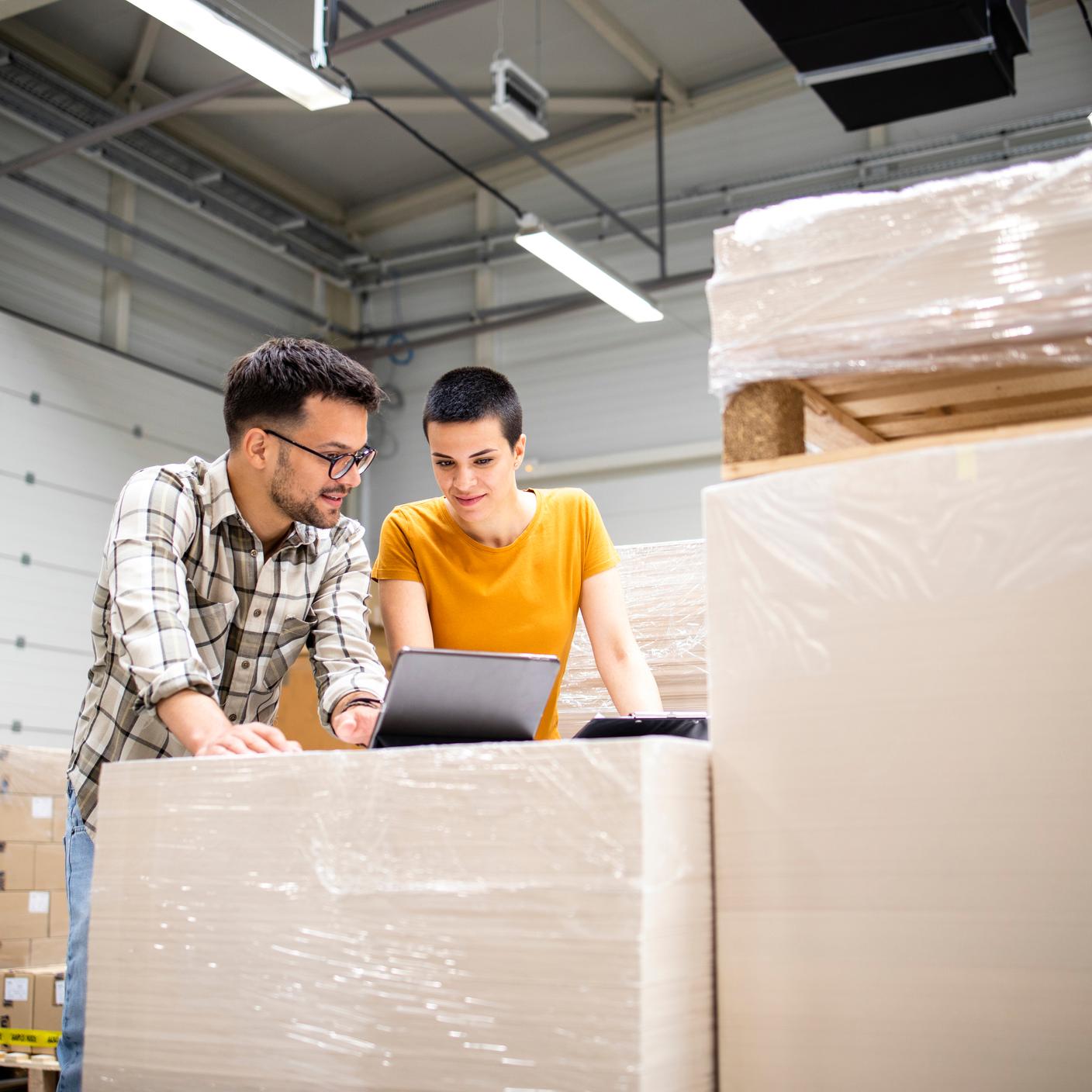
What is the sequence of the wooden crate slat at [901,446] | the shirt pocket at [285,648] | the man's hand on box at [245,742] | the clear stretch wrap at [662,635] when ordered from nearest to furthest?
the wooden crate slat at [901,446] < the man's hand on box at [245,742] < the shirt pocket at [285,648] < the clear stretch wrap at [662,635]

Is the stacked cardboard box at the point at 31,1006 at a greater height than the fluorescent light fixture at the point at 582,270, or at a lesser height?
lesser

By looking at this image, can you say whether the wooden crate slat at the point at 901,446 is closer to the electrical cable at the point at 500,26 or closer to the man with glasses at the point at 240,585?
the man with glasses at the point at 240,585

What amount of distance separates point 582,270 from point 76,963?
627cm

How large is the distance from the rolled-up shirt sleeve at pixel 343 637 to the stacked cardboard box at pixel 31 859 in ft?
13.0

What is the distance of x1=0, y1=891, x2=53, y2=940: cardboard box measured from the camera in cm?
570

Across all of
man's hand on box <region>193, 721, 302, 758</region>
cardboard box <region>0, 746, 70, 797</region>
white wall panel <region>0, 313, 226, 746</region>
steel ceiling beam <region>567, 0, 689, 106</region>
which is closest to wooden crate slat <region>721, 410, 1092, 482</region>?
man's hand on box <region>193, 721, 302, 758</region>

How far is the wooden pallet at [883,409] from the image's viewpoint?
1.75 m

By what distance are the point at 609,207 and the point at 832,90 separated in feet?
13.8

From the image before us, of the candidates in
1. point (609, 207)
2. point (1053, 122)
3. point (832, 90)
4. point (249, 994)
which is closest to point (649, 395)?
point (609, 207)

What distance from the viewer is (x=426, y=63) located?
28.9ft

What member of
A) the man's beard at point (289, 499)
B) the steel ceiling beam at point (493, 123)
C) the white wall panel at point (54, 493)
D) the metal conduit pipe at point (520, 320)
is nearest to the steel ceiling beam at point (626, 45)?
the steel ceiling beam at point (493, 123)

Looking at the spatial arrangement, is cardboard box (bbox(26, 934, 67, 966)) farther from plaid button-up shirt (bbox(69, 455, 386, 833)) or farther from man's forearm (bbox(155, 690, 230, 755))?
man's forearm (bbox(155, 690, 230, 755))

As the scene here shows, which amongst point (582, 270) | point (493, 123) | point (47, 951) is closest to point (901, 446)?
point (47, 951)

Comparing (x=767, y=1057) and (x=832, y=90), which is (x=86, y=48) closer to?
(x=832, y=90)
